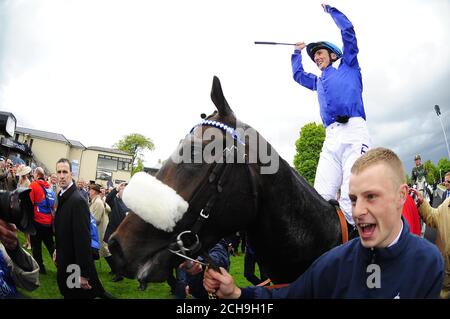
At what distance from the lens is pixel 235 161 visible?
7.14 ft

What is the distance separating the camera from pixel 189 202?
6.64ft

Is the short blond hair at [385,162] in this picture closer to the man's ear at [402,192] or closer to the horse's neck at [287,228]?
the man's ear at [402,192]

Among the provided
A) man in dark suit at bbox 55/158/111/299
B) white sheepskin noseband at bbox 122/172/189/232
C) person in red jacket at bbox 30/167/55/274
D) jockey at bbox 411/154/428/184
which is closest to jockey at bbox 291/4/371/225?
white sheepskin noseband at bbox 122/172/189/232

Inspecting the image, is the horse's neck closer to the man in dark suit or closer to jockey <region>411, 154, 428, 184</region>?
the man in dark suit

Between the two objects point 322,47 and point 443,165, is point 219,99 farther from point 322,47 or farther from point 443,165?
point 443,165

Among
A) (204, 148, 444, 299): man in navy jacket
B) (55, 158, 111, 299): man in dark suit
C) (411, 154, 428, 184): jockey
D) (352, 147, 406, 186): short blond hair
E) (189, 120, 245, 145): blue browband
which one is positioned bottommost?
(55, 158, 111, 299): man in dark suit

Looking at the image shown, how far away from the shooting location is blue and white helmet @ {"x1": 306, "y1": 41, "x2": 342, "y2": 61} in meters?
3.24

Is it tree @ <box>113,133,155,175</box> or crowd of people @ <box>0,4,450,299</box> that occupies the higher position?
tree @ <box>113,133,155,175</box>

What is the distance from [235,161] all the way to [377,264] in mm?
997

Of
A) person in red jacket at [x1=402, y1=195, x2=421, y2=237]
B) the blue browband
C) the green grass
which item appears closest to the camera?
the blue browband

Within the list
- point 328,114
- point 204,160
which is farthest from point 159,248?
point 328,114

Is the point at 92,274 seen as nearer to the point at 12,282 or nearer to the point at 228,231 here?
the point at 12,282

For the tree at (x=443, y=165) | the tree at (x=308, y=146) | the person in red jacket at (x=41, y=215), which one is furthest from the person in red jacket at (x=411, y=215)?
the tree at (x=443, y=165)
